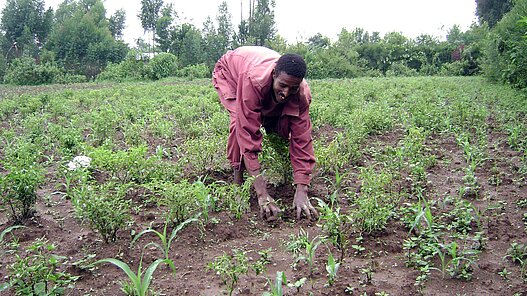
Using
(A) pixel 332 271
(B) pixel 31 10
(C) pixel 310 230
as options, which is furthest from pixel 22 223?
(B) pixel 31 10

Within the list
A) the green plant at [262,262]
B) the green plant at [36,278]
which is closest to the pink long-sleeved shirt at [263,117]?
the green plant at [262,262]

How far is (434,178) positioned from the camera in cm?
458

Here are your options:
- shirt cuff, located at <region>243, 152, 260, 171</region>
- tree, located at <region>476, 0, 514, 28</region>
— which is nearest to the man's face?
shirt cuff, located at <region>243, 152, 260, 171</region>

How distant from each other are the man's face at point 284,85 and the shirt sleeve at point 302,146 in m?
0.31

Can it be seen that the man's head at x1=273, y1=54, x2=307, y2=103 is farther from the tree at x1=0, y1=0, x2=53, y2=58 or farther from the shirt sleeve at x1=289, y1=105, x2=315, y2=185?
the tree at x1=0, y1=0, x2=53, y2=58

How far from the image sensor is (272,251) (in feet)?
10.2

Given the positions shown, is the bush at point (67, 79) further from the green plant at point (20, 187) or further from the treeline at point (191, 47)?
the green plant at point (20, 187)

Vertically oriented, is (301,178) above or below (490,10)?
below

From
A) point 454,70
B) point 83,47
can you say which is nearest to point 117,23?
point 83,47

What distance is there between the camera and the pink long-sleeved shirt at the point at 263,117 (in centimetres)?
344

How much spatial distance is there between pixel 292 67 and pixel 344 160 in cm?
171

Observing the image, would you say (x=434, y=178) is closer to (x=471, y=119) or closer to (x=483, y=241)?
(x=483, y=241)

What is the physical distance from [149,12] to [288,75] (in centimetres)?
3447

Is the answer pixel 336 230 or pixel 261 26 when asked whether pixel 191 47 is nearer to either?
pixel 261 26
